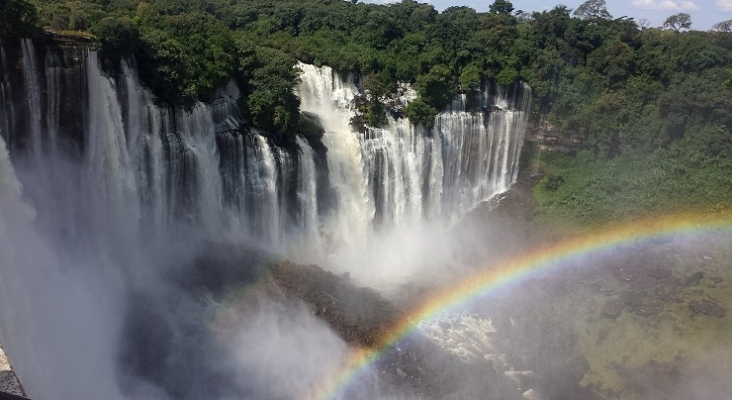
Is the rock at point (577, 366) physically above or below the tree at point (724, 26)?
below

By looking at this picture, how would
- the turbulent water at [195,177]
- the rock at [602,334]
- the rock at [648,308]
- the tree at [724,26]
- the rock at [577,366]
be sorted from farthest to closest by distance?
the tree at [724,26], the rock at [648,308], the rock at [602,334], the rock at [577,366], the turbulent water at [195,177]

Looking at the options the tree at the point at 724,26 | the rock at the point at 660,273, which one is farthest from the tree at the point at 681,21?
the rock at the point at 660,273

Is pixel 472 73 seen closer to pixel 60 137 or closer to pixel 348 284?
pixel 348 284

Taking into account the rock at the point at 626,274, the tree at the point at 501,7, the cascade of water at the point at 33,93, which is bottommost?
the rock at the point at 626,274

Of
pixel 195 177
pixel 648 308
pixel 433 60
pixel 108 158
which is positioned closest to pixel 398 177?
pixel 433 60

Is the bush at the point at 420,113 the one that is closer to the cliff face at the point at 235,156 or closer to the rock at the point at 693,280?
the cliff face at the point at 235,156

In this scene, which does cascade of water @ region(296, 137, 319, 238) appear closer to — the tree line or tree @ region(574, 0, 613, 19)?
the tree line
